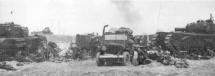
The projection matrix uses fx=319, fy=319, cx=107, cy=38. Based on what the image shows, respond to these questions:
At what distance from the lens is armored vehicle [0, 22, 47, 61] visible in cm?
2697

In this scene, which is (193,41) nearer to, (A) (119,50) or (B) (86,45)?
(A) (119,50)

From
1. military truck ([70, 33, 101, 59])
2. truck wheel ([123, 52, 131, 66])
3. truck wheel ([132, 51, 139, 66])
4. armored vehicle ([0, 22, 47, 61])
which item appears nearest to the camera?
truck wheel ([123, 52, 131, 66])

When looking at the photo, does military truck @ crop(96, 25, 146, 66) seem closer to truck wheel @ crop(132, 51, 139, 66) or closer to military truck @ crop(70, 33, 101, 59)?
truck wheel @ crop(132, 51, 139, 66)

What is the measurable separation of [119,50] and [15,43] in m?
10.2

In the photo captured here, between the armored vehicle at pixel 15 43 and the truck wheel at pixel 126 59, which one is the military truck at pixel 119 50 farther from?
the armored vehicle at pixel 15 43

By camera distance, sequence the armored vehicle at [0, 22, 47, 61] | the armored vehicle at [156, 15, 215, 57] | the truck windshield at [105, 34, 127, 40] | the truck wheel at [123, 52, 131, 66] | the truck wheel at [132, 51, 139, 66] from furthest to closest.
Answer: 1. the armored vehicle at [156, 15, 215, 57]
2. the armored vehicle at [0, 22, 47, 61]
3. the truck windshield at [105, 34, 127, 40]
4. the truck wheel at [132, 51, 139, 66]
5. the truck wheel at [123, 52, 131, 66]

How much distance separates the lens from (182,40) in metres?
28.2

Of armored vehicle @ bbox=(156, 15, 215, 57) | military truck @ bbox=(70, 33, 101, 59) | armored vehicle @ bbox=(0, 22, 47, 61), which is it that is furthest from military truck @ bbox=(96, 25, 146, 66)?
military truck @ bbox=(70, 33, 101, 59)

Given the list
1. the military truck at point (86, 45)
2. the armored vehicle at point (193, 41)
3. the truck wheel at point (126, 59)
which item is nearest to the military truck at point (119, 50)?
the truck wheel at point (126, 59)

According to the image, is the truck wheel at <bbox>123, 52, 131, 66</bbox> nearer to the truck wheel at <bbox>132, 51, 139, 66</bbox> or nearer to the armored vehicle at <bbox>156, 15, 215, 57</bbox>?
the truck wheel at <bbox>132, 51, 139, 66</bbox>

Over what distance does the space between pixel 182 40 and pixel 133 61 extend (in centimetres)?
932

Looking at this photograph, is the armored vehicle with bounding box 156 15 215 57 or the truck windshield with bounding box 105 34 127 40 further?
the armored vehicle with bounding box 156 15 215 57

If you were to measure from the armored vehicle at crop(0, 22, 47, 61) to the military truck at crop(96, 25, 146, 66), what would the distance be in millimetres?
8316

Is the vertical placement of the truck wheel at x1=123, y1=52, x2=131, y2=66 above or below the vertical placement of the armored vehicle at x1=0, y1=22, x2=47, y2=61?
below
